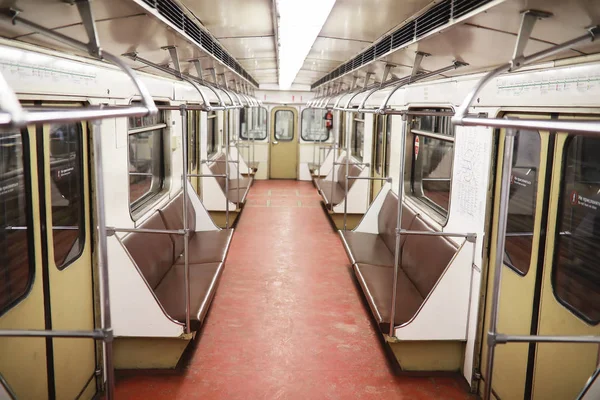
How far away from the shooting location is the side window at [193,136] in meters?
7.71

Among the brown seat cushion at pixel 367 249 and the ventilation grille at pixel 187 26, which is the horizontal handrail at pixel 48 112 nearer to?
the ventilation grille at pixel 187 26

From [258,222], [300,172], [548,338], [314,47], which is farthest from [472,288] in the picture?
[300,172]

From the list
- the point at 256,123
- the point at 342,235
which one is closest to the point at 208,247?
the point at 342,235

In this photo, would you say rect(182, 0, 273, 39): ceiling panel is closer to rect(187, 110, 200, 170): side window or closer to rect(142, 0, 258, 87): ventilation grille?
rect(142, 0, 258, 87): ventilation grille

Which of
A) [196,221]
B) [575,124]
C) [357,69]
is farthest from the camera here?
[196,221]

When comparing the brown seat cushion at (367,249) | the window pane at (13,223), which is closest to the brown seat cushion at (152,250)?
the window pane at (13,223)

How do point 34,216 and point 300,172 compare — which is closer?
point 34,216

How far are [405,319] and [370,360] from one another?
1.46 feet

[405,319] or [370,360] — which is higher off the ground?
[405,319]

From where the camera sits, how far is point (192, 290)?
14.9ft

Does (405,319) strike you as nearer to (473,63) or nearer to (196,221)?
(473,63)

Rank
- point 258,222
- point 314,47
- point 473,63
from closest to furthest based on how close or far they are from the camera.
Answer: point 473,63, point 314,47, point 258,222

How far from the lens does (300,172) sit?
14445 millimetres

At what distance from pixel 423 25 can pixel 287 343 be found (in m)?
2.70
